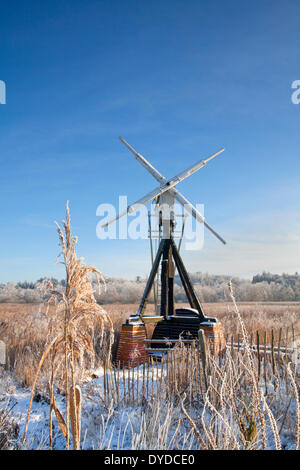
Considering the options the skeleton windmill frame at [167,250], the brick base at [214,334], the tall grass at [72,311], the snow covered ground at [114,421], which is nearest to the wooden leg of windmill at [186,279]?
the skeleton windmill frame at [167,250]

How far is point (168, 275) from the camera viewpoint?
1033cm

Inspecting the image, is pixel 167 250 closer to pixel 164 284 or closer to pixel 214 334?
pixel 164 284

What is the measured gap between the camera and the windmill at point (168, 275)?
9789 mm

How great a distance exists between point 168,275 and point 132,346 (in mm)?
2469

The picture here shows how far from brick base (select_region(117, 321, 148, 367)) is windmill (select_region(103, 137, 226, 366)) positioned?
14 cm

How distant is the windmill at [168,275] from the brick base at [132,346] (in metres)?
0.14

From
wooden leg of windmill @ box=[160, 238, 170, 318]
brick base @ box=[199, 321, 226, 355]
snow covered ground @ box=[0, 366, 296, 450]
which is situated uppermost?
wooden leg of windmill @ box=[160, 238, 170, 318]

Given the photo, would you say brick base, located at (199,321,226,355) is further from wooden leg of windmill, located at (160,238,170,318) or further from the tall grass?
the tall grass

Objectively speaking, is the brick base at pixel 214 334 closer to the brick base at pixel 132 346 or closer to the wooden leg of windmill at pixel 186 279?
the wooden leg of windmill at pixel 186 279

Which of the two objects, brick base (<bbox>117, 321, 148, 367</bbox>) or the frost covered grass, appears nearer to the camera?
the frost covered grass

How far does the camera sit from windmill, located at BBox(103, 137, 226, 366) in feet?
32.1

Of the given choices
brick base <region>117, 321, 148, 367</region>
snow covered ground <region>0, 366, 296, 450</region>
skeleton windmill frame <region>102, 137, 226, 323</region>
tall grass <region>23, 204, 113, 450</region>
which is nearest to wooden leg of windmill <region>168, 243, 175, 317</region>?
skeleton windmill frame <region>102, 137, 226, 323</region>
